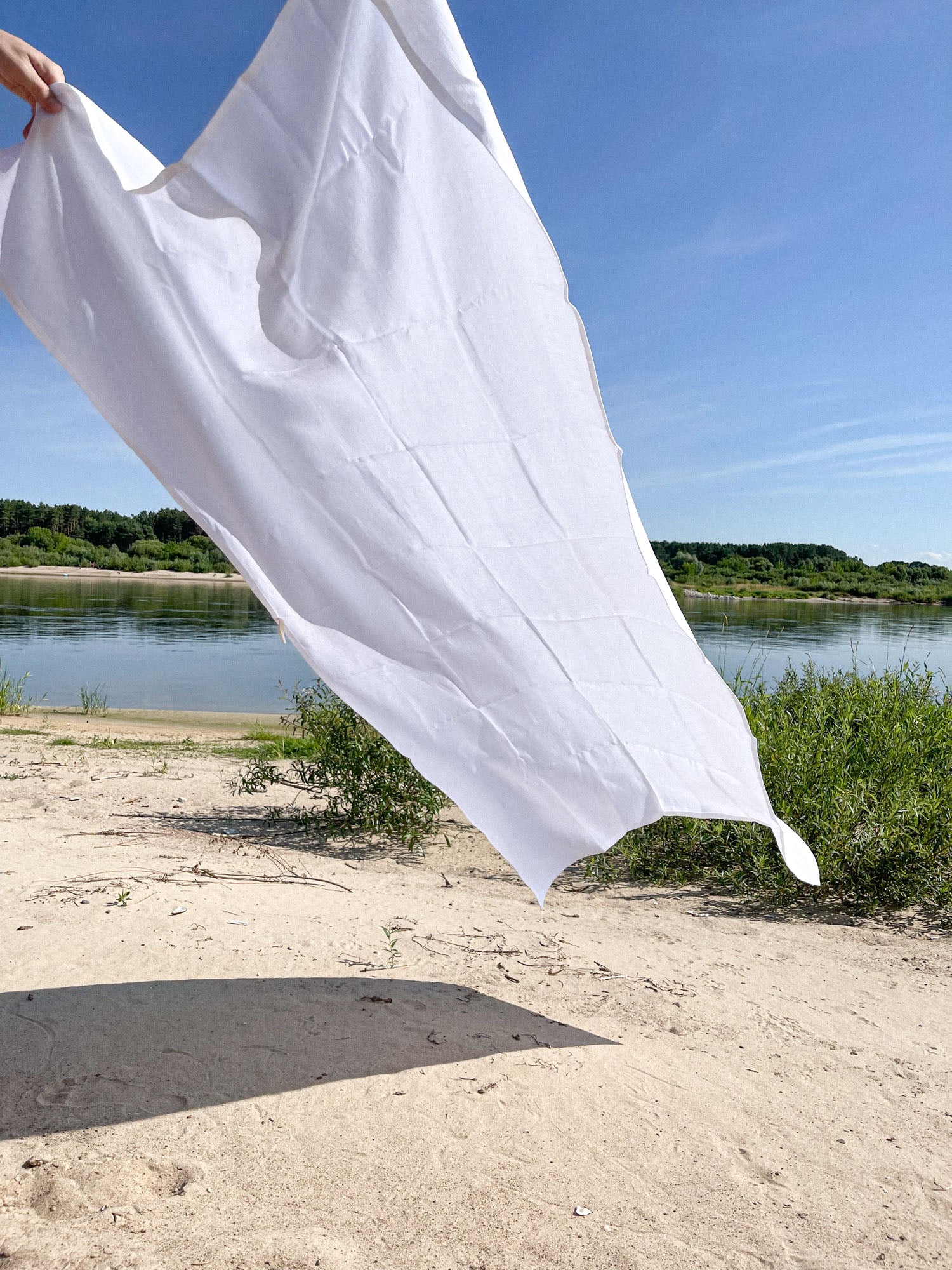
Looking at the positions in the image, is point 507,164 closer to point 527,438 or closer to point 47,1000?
point 527,438

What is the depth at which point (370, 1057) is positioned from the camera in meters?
2.60

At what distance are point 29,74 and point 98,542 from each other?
283 feet

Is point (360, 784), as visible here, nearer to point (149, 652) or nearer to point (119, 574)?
point (149, 652)

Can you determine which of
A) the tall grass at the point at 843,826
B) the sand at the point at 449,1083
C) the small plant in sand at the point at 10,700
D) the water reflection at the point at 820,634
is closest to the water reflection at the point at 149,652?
the small plant in sand at the point at 10,700

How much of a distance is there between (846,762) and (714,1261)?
4027 millimetres

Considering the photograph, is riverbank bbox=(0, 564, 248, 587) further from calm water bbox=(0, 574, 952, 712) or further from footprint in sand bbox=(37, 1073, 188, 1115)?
footprint in sand bbox=(37, 1073, 188, 1115)

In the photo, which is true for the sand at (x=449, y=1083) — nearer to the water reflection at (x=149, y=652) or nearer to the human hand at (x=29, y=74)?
the human hand at (x=29, y=74)

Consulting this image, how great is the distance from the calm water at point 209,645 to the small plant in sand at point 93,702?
289 mm

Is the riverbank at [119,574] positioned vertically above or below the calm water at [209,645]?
above

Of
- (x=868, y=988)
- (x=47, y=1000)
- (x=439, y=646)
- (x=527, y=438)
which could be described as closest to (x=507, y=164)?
(x=527, y=438)

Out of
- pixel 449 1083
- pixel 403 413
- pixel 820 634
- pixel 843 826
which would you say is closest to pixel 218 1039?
pixel 449 1083

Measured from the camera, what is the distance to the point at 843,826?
15.5 feet

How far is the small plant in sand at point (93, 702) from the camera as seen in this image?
13836mm

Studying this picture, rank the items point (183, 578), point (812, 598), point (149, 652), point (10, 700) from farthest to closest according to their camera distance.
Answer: point (183, 578), point (812, 598), point (149, 652), point (10, 700)
